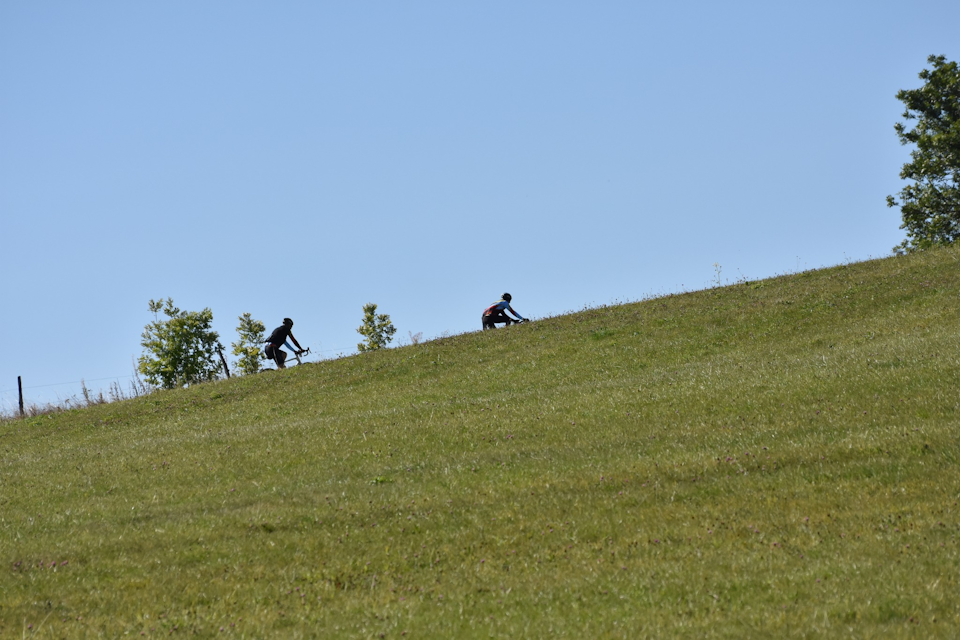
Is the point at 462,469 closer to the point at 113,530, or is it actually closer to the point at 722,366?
the point at 113,530

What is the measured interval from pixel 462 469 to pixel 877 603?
8.59m

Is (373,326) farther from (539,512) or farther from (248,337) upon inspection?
(539,512)

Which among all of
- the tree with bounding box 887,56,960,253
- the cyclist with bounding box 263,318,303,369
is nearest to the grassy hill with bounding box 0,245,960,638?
the cyclist with bounding box 263,318,303,369

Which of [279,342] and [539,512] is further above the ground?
[279,342]

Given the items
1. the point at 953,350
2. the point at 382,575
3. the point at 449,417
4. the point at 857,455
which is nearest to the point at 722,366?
the point at 953,350

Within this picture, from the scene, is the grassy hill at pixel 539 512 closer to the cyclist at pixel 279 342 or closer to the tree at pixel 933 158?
the cyclist at pixel 279 342

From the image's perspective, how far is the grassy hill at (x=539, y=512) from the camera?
9.99 m

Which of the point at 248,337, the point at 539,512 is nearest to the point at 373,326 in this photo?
the point at 248,337

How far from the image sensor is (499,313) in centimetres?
3956

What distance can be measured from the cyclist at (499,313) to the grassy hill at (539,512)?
12744mm

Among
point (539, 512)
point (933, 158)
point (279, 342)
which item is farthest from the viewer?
point (933, 158)

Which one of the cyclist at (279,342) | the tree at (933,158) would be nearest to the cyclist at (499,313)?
the cyclist at (279,342)

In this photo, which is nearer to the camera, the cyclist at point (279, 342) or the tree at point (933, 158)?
the cyclist at point (279, 342)

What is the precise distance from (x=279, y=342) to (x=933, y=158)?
4277cm
